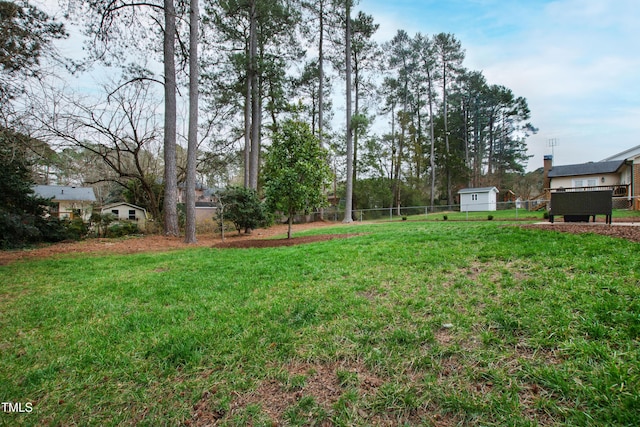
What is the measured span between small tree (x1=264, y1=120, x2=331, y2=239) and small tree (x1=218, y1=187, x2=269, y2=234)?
307cm

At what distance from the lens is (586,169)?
20266 mm

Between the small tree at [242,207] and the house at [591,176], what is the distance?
1929 centimetres

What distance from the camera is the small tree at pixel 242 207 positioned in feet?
36.6

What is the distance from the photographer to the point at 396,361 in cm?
188

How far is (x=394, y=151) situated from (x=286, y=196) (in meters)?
19.5

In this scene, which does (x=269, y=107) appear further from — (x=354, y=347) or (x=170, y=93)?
(x=354, y=347)

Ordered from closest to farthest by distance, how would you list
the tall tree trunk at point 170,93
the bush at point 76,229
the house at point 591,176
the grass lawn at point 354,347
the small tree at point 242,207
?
the grass lawn at point 354,347 < the tall tree trunk at point 170,93 < the bush at point 76,229 < the small tree at point 242,207 < the house at point 591,176

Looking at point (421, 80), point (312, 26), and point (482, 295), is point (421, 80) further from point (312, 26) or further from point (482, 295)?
point (482, 295)

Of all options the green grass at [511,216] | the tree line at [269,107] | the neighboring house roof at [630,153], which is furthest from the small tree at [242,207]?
the neighboring house roof at [630,153]

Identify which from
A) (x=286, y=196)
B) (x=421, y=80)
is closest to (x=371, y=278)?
(x=286, y=196)

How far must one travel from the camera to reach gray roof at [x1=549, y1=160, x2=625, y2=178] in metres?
19.1

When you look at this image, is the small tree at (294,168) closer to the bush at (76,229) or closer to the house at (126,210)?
the bush at (76,229)

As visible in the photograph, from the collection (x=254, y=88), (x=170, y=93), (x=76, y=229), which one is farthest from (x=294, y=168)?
(x=254, y=88)

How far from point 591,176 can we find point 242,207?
25234 millimetres
